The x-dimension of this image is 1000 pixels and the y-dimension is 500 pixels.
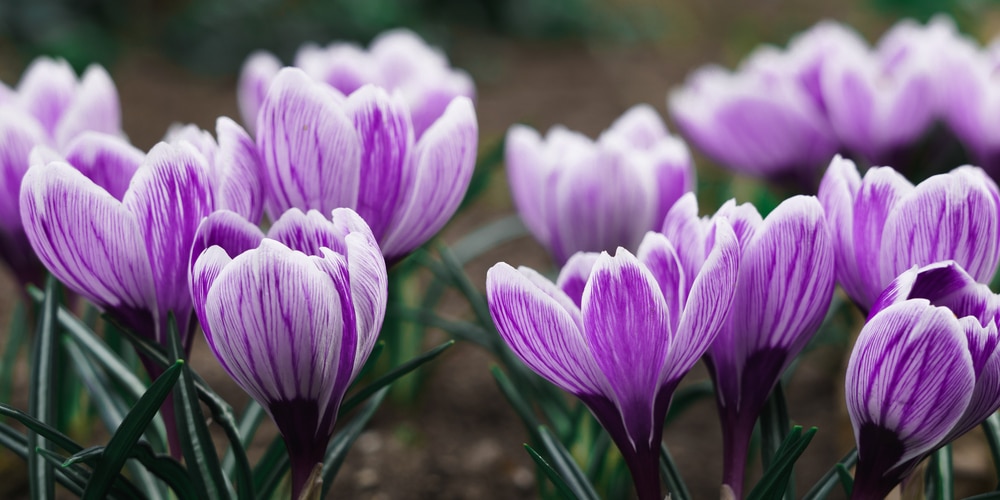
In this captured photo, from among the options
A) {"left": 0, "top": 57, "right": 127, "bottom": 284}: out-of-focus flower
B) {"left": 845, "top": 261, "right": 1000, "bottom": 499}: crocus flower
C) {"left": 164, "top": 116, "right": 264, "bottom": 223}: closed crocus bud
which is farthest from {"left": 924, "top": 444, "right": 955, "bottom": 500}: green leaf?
{"left": 0, "top": 57, "right": 127, "bottom": 284}: out-of-focus flower

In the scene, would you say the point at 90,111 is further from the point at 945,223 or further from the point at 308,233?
the point at 945,223

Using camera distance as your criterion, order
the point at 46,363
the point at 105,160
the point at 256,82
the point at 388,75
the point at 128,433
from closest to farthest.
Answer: the point at 128,433 → the point at 105,160 → the point at 46,363 → the point at 256,82 → the point at 388,75

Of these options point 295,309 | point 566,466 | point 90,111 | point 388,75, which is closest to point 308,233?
point 295,309

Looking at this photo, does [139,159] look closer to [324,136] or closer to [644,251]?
[324,136]

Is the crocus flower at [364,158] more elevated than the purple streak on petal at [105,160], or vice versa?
the purple streak on petal at [105,160]

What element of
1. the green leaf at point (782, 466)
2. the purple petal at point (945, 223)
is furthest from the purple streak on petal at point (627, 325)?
the purple petal at point (945, 223)

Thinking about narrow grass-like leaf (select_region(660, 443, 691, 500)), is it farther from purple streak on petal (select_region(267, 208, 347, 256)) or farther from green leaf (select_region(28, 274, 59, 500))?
green leaf (select_region(28, 274, 59, 500))

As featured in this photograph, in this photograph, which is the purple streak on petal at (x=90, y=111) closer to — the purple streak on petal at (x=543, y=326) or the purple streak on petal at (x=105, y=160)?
the purple streak on petal at (x=105, y=160)
